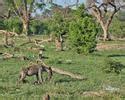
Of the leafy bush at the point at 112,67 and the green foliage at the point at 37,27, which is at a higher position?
the green foliage at the point at 37,27

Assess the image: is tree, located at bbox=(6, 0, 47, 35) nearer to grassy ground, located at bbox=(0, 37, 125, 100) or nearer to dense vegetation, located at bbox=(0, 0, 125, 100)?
dense vegetation, located at bbox=(0, 0, 125, 100)

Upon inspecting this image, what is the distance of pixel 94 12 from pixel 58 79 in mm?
43451

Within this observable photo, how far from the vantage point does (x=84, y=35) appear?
42.8m

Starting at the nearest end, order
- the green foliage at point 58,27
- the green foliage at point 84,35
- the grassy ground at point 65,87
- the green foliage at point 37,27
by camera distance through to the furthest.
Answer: the grassy ground at point 65,87 < the green foliage at point 84,35 < the green foliage at point 58,27 < the green foliage at point 37,27

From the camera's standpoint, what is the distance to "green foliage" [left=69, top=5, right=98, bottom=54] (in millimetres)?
42406

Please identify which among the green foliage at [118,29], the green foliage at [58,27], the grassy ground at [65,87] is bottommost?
the grassy ground at [65,87]

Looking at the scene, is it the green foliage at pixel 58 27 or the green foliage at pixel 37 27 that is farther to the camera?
the green foliage at pixel 37 27

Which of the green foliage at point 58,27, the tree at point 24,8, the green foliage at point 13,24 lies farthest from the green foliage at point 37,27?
the green foliage at point 58,27

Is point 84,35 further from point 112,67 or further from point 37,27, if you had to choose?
point 37,27

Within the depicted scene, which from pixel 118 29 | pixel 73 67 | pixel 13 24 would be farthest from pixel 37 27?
pixel 73 67

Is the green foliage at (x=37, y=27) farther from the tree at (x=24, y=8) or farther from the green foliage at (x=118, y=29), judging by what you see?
the green foliage at (x=118, y=29)

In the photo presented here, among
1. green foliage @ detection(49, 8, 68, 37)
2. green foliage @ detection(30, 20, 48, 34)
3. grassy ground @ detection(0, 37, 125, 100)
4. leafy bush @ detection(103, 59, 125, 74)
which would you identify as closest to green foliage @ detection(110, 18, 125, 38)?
green foliage @ detection(30, 20, 48, 34)

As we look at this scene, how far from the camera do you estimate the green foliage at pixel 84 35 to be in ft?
139

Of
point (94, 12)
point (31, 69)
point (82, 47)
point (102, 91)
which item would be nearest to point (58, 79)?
point (31, 69)
